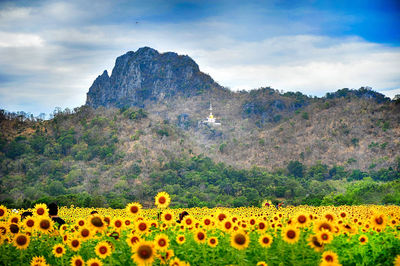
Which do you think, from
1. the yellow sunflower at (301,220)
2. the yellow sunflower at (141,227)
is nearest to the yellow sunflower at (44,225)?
the yellow sunflower at (141,227)

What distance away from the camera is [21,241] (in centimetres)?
614

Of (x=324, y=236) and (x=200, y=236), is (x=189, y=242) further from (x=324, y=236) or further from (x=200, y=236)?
(x=324, y=236)

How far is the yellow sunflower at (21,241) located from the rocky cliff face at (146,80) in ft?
416

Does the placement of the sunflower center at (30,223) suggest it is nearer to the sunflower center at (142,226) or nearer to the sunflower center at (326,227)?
the sunflower center at (142,226)

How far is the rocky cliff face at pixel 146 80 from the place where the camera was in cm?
14062

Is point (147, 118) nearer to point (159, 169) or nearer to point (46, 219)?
point (159, 169)

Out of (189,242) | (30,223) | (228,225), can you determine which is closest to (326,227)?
(228,225)

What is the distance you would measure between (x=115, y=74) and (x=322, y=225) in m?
161

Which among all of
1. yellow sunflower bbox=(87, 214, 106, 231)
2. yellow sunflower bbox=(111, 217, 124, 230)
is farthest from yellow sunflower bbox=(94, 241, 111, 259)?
yellow sunflower bbox=(111, 217, 124, 230)

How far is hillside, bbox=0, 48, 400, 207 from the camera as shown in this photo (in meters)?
36.8

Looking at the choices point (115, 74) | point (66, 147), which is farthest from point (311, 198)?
point (115, 74)

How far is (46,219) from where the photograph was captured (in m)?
6.55

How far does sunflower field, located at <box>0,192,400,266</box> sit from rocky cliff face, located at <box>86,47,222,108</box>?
12582 centimetres

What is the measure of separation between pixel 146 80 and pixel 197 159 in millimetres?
108931
